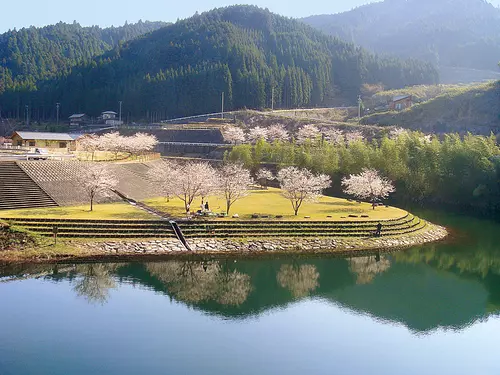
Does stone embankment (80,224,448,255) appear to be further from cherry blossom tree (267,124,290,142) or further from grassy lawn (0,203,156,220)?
cherry blossom tree (267,124,290,142)

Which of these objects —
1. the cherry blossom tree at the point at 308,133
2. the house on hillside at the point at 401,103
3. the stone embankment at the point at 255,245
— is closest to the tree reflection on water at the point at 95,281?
the stone embankment at the point at 255,245

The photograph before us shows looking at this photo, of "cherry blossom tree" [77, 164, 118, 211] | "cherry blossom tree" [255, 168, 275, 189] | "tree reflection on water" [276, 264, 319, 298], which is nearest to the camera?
"tree reflection on water" [276, 264, 319, 298]

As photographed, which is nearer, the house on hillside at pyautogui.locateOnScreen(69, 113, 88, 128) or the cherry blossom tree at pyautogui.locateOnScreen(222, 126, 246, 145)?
the cherry blossom tree at pyautogui.locateOnScreen(222, 126, 246, 145)

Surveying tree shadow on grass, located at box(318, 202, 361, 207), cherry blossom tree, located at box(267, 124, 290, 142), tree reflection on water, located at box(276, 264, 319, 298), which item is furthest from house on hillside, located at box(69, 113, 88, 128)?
tree reflection on water, located at box(276, 264, 319, 298)

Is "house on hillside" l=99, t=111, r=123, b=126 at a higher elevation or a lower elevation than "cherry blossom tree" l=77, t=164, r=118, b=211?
higher

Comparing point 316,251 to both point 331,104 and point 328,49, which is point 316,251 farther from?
point 328,49

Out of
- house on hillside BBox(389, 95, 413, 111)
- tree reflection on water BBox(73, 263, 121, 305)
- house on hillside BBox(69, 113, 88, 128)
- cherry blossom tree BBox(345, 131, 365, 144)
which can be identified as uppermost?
house on hillside BBox(389, 95, 413, 111)

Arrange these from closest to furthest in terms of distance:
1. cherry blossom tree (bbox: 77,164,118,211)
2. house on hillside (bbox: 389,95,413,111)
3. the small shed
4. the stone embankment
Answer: the stone embankment → cherry blossom tree (bbox: 77,164,118,211) → house on hillside (bbox: 389,95,413,111) → the small shed
